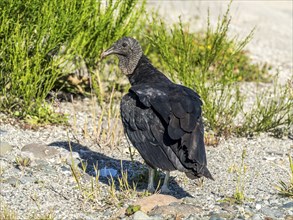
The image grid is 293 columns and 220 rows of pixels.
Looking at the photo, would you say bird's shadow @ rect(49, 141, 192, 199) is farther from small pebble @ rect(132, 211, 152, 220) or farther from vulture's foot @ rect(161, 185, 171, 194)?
small pebble @ rect(132, 211, 152, 220)

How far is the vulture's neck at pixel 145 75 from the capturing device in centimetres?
665

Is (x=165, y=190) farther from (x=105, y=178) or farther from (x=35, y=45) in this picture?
(x=35, y=45)

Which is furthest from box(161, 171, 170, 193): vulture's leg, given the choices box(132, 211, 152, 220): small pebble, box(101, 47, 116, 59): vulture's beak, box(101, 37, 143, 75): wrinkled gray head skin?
box(101, 47, 116, 59): vulture's beak

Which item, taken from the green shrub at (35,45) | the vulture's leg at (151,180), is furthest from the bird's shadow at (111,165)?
the green shrub at (35,45)

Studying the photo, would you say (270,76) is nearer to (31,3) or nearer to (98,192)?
(31,3)

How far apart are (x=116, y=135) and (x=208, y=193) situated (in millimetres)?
1729

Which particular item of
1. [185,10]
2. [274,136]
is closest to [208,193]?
[274,136]

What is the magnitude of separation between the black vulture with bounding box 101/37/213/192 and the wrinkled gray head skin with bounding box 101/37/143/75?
485 mm

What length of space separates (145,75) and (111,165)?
37.4 inches

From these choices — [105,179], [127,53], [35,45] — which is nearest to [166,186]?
[105,179]

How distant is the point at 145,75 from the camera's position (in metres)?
6.83

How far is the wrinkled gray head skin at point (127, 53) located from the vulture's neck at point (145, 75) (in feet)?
0.16

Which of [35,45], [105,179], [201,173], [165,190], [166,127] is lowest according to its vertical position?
[105,179]

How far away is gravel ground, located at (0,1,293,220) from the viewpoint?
570cm
